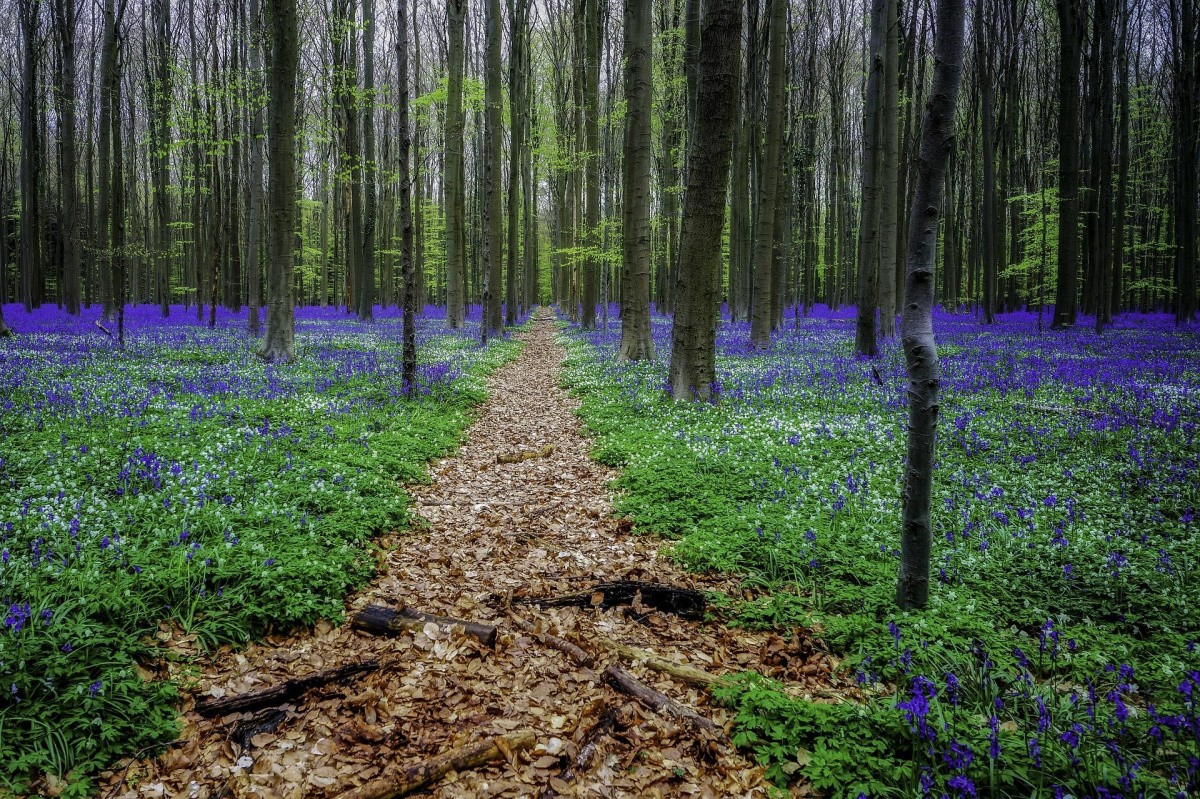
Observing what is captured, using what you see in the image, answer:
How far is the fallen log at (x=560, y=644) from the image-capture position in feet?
13.5

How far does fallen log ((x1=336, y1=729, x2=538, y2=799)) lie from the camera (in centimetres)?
289

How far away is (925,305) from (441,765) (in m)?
3.95

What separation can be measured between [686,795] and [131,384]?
1132cm

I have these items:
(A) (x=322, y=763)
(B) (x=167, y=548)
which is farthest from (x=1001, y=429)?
(B) (x=167, y=548)

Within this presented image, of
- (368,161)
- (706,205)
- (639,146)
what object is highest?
(368,161)

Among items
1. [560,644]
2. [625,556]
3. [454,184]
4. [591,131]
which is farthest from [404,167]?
[591,131]

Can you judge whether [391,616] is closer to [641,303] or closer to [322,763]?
[322,763]

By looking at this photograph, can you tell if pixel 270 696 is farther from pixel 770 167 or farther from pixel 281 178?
pixel 770 167

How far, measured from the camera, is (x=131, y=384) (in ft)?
33.0

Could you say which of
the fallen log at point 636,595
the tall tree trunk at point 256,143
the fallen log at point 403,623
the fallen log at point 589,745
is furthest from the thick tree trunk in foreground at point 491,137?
the fallen log at point 589,745

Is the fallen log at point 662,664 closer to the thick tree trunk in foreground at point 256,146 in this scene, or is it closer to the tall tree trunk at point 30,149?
the thick tree trunk in foreground at point 256,146

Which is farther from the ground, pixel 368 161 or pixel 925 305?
pixel 368 161

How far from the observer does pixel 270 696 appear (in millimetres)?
3576

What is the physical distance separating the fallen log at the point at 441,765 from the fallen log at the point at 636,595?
1.63m
